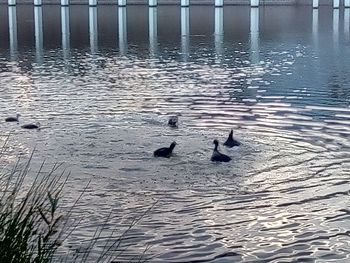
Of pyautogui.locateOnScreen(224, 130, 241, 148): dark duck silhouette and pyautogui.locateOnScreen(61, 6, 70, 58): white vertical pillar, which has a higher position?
pyautogui.locateOnScreen(61, 6, 70, 58): white vertical pillar

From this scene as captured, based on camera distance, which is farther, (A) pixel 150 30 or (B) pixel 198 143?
(A) pixel 150 30

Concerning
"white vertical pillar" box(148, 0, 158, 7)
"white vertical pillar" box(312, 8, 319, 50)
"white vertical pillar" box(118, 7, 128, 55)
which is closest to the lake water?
"white vertical pillar" box(118, 7, 128, 55)

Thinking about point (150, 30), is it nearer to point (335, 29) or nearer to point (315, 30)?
point (315, 30)

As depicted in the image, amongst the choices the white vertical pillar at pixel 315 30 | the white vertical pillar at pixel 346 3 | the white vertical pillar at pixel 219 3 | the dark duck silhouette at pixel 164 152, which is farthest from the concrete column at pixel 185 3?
the dark duck silhouette at pixel 164 152

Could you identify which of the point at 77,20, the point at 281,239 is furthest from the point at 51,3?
the point at 281,239

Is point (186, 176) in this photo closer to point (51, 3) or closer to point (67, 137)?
point (67, 137)

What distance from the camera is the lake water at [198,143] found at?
26.5 ft

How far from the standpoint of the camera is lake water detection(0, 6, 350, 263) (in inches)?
317

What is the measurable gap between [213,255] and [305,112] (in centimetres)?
741

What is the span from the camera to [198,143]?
1198 cm

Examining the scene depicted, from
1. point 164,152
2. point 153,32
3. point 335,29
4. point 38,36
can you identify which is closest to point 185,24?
point 153,32

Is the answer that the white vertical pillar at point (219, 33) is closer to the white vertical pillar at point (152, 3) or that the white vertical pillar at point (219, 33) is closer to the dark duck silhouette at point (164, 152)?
the white vertical pillar at point (152, 3)

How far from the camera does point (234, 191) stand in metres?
9.49

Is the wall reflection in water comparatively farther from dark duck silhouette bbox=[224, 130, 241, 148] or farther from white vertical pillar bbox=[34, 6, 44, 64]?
dark duck silhouette bbox=[224, 130, 241, 148]
